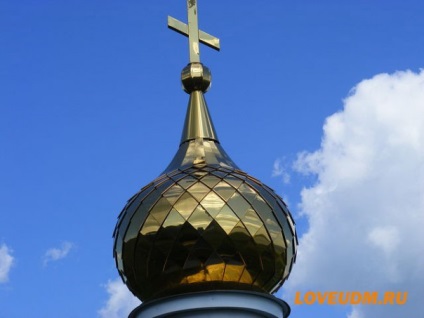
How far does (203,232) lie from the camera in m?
9.29

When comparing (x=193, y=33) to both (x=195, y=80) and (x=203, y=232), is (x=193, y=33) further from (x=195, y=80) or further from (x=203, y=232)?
(x=203, y=232)

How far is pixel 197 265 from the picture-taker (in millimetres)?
9242

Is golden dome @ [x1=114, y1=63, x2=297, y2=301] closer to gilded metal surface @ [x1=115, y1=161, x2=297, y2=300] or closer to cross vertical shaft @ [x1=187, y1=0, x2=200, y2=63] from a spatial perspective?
gilded metal surface @ [x1=115, y1=161, x2=297, y2=300]

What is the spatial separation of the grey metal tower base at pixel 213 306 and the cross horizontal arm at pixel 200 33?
3821 millimetres

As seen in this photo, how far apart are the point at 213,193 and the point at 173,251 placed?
79cm

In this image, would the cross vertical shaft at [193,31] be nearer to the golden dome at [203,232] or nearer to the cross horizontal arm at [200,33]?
the cross horizontal arm at [200,33]

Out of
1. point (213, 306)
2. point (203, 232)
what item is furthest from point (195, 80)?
point (213, 306)

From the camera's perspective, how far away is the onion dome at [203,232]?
9.29 meters

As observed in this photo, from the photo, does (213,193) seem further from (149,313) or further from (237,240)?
(149,313)

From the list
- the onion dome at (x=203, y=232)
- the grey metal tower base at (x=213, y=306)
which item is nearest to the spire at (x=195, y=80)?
the onion dome at (x=203, y=232)

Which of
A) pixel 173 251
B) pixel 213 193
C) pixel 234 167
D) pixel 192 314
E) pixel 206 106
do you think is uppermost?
pixel 206 106

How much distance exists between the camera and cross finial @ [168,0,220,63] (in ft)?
37.3

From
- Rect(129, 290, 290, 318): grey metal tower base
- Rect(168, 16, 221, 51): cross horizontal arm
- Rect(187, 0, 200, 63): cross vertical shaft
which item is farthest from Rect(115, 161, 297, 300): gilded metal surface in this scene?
Rect(168, 16, 221, 51): cross horizontal arm

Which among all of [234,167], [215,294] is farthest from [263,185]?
[215,294]
